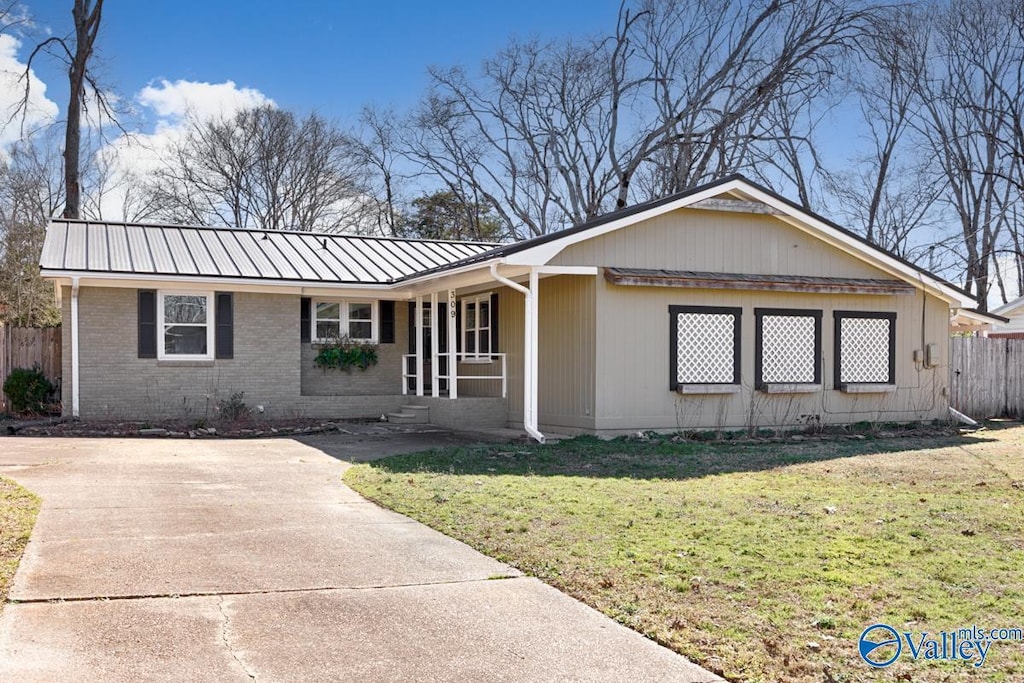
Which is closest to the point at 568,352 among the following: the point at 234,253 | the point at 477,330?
the point at 477,330

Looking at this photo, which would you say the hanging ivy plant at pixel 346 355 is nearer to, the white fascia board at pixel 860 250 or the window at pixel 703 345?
the window at pixel 703 345

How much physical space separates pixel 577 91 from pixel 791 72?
8495mm

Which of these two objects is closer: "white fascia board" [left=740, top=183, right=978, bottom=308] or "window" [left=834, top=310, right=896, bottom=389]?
"white fascia board" [left=740, top=183, right=978, bottom=308]

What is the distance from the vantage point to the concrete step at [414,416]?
1908 centimetres

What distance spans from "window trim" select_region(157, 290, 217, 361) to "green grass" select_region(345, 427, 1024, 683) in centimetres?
771

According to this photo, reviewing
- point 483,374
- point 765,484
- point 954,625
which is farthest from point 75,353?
point 954,625

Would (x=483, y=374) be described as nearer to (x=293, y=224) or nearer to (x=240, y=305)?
(x=240, y=305)

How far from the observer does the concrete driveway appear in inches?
181

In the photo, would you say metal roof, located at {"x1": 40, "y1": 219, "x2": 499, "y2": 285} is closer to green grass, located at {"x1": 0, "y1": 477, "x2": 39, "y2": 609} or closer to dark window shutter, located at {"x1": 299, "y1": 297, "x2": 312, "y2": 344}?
dark window shutter, located at {"x1": 299, "y1": 297, "x2": 312, "y2": 344}

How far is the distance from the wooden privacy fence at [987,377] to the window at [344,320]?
40.3 ft

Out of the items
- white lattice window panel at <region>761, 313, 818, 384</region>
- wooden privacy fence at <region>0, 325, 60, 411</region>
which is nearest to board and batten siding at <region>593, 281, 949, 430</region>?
white lattice window panel at <region>761, 313, 818, 384</region>

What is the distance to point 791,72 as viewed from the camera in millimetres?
32500

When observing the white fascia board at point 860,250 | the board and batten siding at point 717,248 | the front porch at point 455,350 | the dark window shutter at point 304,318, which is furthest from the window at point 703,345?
the dark window shutter at point 304,318

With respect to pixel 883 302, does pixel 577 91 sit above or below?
above
